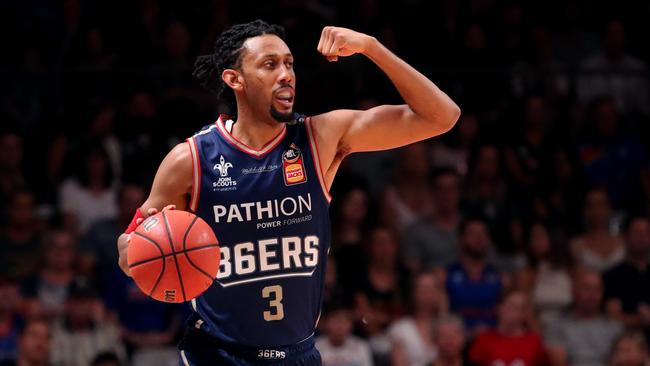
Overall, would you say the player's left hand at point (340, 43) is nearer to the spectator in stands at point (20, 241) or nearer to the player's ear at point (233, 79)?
the player's ear at point (233, 79)

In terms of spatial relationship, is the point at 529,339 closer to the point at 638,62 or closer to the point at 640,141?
the point at 640,141

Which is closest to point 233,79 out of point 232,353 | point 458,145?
point 232,353

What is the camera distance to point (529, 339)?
374 inches

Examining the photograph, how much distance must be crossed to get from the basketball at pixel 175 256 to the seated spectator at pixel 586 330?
216 inches

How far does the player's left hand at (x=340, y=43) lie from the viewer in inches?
192

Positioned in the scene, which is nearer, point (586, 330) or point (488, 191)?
point (586, 330)

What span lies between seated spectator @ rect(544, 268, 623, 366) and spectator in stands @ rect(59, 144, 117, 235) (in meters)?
4.17

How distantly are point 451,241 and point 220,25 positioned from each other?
3053 mm

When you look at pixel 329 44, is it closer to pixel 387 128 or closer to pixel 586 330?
pixel 387 128

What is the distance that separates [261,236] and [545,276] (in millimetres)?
5510

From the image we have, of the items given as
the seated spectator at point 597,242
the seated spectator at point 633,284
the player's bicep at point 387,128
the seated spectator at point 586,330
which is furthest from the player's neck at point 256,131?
the seated spectator at point 597,242

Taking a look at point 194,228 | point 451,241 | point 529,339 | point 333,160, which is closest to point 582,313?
point 529,339

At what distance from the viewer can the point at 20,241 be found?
953cm

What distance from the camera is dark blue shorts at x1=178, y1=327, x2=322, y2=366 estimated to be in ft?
17.2
